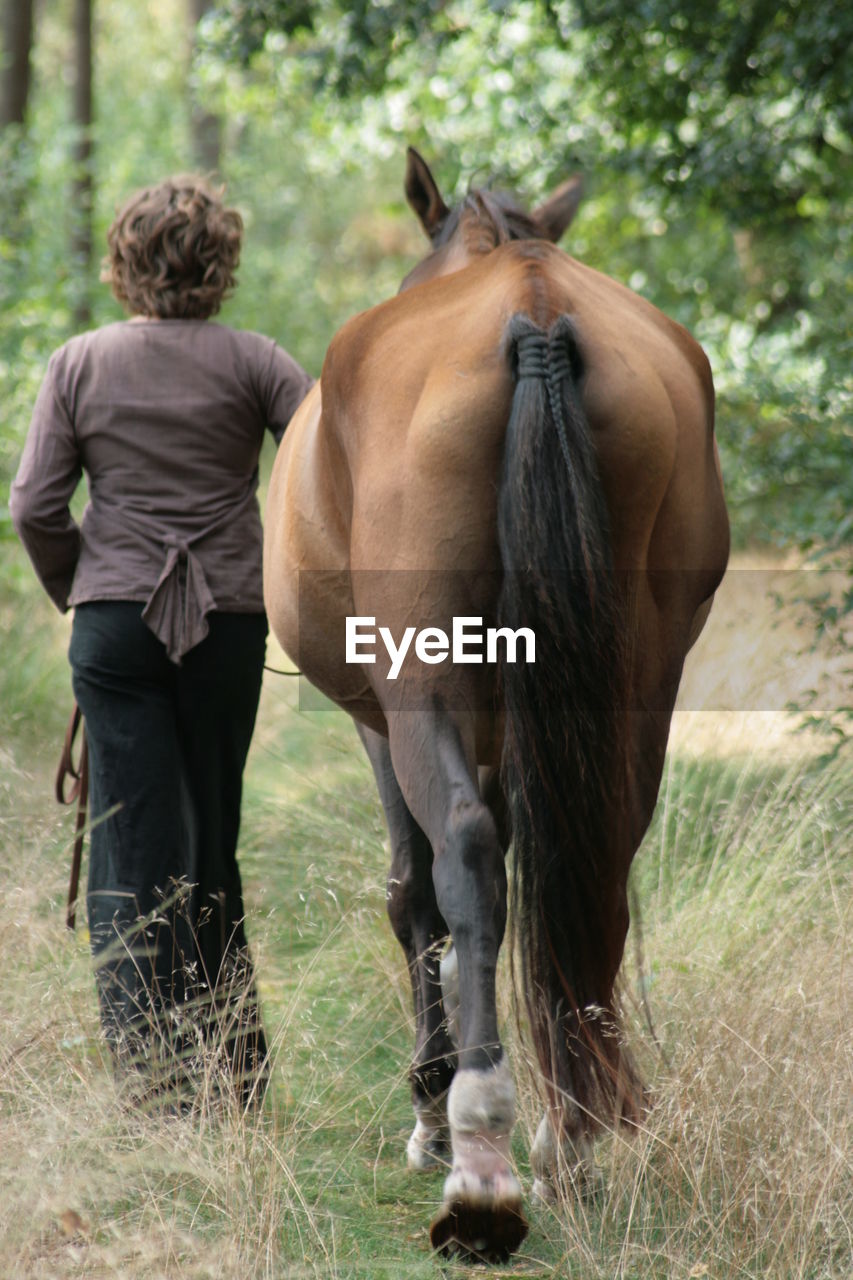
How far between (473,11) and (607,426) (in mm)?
5794

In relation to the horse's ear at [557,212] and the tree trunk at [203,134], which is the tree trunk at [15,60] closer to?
the tree trunk at [203,134]

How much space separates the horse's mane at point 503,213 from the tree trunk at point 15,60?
7.73 m

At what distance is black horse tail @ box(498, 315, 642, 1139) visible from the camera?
2.51m

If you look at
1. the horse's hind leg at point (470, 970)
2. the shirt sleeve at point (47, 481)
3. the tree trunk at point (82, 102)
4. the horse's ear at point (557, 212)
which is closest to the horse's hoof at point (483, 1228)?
the horse's hind leg at point (470, 970)

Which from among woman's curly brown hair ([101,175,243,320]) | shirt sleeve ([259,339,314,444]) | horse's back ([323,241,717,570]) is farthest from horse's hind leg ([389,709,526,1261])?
woman's curly brown hair ([101,175,243,320])

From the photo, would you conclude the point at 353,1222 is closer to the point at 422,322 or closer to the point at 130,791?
the point at 130,791

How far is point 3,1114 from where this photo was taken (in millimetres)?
2795

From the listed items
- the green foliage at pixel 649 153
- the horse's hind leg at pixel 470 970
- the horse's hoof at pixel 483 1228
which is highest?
the green foliage at pixel 649 153

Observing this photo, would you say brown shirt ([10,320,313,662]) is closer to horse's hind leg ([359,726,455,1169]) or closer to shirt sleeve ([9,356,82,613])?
shirt sleeve ([9,356,82,613])

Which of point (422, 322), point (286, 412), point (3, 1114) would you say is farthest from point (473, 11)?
point (3, 1114)

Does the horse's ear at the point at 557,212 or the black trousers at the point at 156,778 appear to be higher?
the horse's ear at the point at 557,212

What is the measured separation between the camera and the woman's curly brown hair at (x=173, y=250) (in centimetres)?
351

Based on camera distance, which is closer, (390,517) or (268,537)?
(390,517)

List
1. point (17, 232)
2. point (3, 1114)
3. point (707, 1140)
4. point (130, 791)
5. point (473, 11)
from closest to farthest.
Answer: point (707, 1140) < point (3, 1114) < point (130, 791) < point (473, 11) < point (17, 232)
